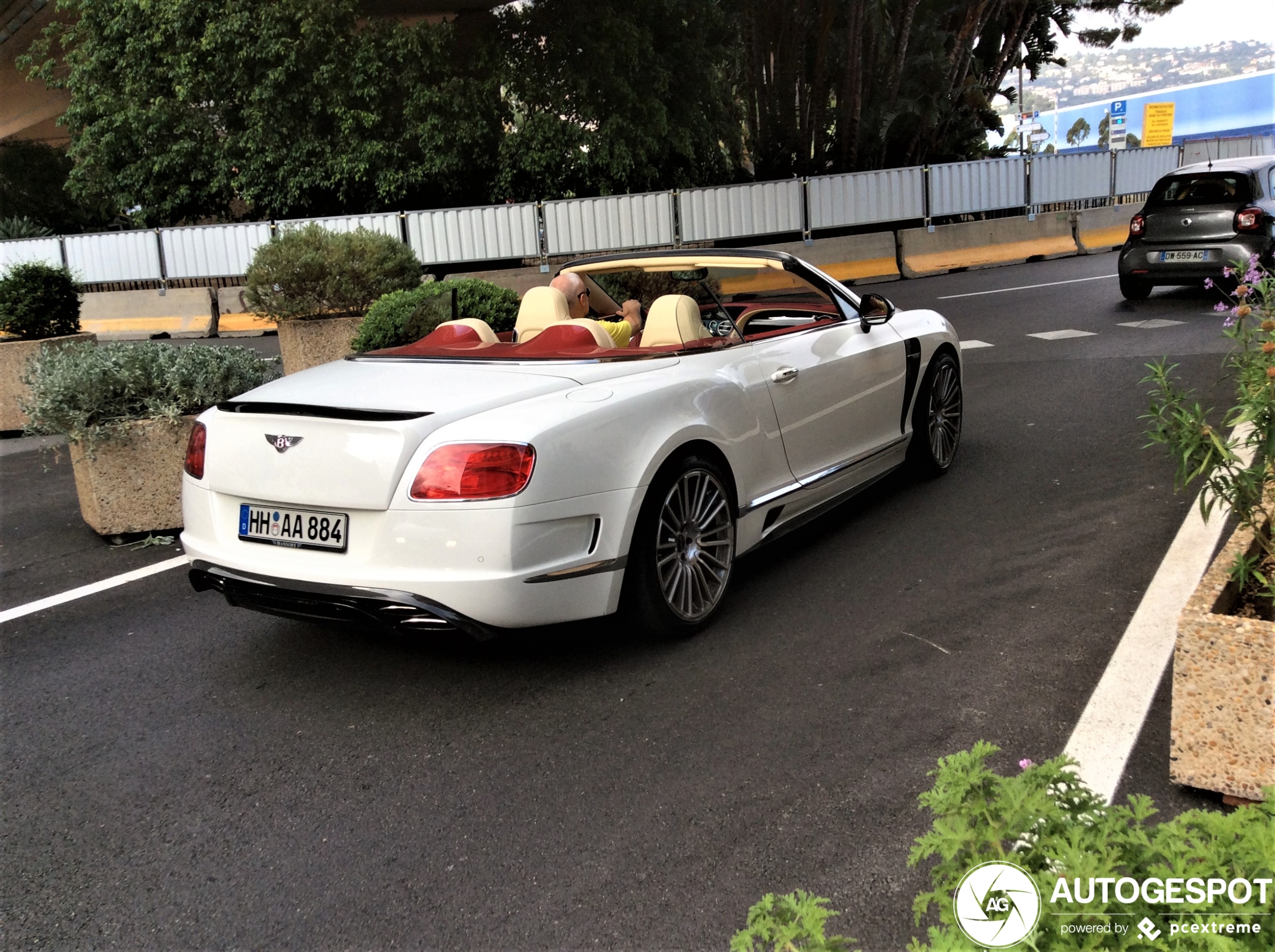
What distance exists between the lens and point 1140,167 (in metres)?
24.5

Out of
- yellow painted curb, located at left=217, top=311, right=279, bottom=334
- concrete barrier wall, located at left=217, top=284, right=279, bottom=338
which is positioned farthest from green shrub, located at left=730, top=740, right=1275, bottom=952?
yellow painted curb, located at left=217, top=311, right=279, bottom=334

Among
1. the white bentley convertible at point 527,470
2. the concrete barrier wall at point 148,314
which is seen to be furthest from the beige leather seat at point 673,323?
the concrete barrier wall at point 148,314

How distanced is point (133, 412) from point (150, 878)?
12.9ft

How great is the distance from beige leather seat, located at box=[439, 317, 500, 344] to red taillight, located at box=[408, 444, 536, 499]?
4.75ft

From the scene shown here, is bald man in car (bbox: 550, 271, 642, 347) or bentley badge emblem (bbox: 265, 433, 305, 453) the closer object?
bentley badge emblem (bbox: 265, 433, 305, 453)

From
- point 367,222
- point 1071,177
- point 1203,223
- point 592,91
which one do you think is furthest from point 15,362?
point 1071,177

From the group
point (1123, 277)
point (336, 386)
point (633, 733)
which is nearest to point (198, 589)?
point (336, 386)

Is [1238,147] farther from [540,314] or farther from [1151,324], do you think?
[540,314]

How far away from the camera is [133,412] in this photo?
6391 mm

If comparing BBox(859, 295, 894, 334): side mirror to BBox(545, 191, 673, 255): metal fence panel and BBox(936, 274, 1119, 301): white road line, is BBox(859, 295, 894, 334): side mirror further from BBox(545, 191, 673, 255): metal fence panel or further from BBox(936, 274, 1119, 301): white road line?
BBox(545, 191, 673, 255): metal fence panel

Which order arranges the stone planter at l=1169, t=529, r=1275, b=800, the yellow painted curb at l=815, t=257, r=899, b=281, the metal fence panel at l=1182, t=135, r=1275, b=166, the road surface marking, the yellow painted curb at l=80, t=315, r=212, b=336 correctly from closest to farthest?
the stone planter at l=1169, t=529, r=1275, b=800, the road surface marking, the yellow painted curb at l=80, t=315, r=212, b=336, the yellow painted curb at l=815, t=257, r=899, b=281, the metal fence panel at l=1182, t=135, r=1275, b=166

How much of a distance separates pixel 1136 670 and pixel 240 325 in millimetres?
16733

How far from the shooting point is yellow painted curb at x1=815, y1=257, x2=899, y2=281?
20.0 meters

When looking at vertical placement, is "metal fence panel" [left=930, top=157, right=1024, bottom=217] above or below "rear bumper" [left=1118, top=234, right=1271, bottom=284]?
above
